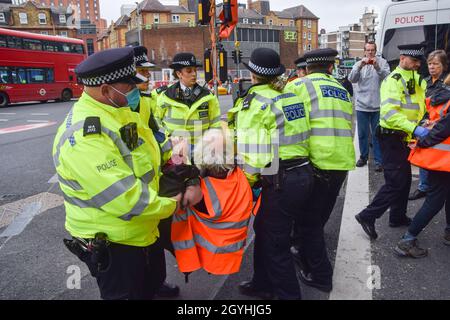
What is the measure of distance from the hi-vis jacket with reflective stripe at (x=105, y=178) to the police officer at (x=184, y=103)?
220cm

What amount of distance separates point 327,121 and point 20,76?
24022mm

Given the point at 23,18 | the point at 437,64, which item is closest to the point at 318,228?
the point at 437,64

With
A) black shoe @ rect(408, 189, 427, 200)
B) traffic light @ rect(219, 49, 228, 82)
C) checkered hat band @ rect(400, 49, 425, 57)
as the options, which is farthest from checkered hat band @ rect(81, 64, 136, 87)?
traffic light @ rect(219, 49, 228, 82)

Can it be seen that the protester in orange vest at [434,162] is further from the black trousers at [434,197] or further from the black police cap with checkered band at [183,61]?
the black police cap with checkered band at [183,61]

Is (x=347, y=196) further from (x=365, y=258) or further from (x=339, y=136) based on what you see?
(x=339, y=136)

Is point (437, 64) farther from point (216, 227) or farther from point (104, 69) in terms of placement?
point (104, 69)

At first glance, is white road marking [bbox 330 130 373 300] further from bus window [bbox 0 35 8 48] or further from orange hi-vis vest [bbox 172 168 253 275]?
bus window [bbox 0 35 8 48]

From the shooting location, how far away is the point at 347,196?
17.2 ft

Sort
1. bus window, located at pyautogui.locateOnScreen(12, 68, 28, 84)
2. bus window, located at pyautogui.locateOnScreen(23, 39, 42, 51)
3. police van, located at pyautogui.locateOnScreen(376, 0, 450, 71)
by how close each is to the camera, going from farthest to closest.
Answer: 1. bus window, located at pyautogui.locateOnScreen(23, 39, 42, 51)
2. bus window, located at pyautogui.locateOnScreen(12, 68, 28, 84)
3. police van, located at pyautogui.locateOnScreen(376, 0, 450, 71)

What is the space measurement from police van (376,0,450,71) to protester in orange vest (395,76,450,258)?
4.45 metres

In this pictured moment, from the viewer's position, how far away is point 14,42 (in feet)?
72.6

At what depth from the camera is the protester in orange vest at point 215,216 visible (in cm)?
244

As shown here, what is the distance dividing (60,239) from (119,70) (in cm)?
289

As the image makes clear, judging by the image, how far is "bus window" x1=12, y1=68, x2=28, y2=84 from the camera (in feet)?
72.6
